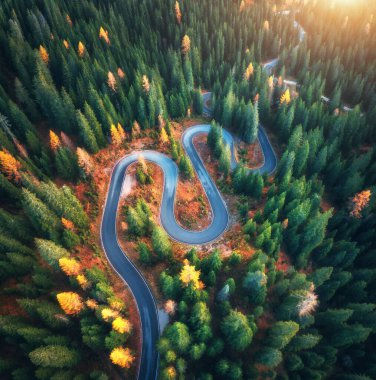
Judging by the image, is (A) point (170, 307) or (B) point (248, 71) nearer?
(A) point (170, 307)

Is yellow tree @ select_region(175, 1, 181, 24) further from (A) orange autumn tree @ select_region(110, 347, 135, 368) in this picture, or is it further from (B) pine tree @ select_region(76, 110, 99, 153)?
(A) orange autumn tree @ select_region(110, 347, 135, 368)

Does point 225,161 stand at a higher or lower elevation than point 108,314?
higher

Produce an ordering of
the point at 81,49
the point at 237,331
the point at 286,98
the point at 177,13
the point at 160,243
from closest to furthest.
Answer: the point at 237,331 → the point at 160,243 → the point at 81,49 → the point at 286,98 → the point at 177,13

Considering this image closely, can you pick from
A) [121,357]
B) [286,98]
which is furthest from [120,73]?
[121,357]

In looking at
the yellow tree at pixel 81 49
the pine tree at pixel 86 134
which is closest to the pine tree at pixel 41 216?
the pine tree at pixel 86 134

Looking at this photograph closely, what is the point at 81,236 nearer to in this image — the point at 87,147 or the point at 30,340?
the point at 30,340

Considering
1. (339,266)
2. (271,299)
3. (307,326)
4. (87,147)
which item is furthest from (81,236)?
(339,266)

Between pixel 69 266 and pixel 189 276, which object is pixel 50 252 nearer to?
pixel 69 266

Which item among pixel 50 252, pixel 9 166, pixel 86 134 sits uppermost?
pixel 9 166
